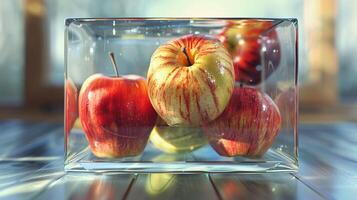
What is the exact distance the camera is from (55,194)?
21.8 inches

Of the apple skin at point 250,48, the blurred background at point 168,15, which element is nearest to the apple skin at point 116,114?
the apple skin at point 250,48

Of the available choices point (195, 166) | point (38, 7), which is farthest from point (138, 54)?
point (38, 7)

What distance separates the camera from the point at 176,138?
71cm

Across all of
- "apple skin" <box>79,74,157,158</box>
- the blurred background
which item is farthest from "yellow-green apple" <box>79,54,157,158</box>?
the blurred background

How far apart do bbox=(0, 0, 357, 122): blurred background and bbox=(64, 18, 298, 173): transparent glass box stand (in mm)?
1187

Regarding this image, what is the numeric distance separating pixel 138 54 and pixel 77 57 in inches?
3.8

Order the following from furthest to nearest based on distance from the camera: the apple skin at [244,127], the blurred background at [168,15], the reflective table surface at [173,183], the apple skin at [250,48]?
the blurred background at [168,15], the apple skin at [250,48], the apple skin at [244,127], the reflective table surface at [173,183]

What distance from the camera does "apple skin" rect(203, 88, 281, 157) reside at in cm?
66

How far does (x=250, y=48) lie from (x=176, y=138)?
0.21 meters

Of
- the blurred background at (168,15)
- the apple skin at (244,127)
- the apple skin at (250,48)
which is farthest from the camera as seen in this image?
the blurred background at (168,15)

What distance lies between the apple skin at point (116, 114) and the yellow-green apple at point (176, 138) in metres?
0.02

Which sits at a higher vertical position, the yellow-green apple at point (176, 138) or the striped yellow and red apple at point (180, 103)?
the striped yellow and red apple at point (180, 103)

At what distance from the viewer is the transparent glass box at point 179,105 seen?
632mm

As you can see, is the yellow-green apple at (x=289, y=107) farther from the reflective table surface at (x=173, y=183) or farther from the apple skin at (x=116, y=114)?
the apple skin at (x=116, y=114)
